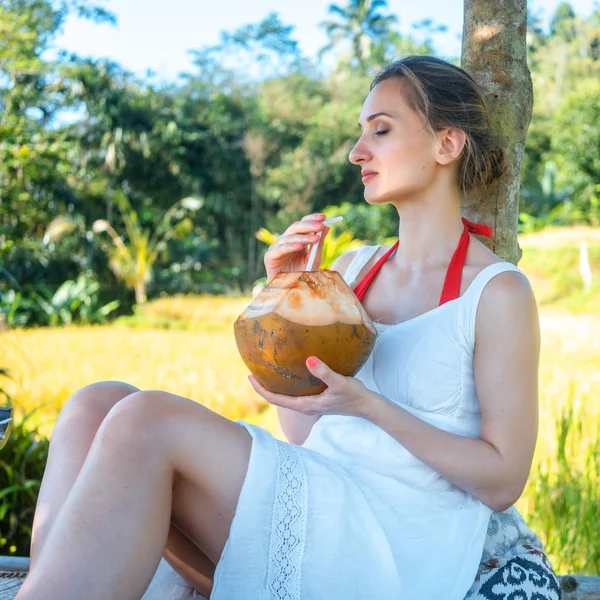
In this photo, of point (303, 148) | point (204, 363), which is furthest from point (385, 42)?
point (204, 363)

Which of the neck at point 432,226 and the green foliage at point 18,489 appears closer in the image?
the neck at point 432,226

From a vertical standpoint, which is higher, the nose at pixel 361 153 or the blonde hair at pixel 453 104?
the blonde hair at pixel 453 104

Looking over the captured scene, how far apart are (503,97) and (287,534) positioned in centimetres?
133

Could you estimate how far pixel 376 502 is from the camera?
1.39m

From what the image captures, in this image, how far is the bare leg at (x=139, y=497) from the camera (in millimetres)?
1103

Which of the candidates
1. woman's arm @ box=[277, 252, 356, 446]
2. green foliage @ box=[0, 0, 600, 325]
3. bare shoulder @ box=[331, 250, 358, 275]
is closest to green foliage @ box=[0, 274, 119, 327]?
green foliage @ box=[0, 0, 600, 325]

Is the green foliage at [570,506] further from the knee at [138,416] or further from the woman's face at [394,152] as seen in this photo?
the knee at [138,416]

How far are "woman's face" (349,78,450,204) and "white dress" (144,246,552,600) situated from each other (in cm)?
27

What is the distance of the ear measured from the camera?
165cm

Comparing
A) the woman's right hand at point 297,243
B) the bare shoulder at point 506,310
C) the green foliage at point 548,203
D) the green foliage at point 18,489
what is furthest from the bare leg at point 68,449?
the green foliage at point 548,203

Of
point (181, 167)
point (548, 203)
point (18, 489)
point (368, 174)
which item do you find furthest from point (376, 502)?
point (548, 203)

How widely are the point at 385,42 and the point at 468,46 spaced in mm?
25927

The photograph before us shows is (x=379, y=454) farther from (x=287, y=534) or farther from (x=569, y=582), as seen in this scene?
(x=569, y=582)

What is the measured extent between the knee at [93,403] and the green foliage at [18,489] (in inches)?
60.4
